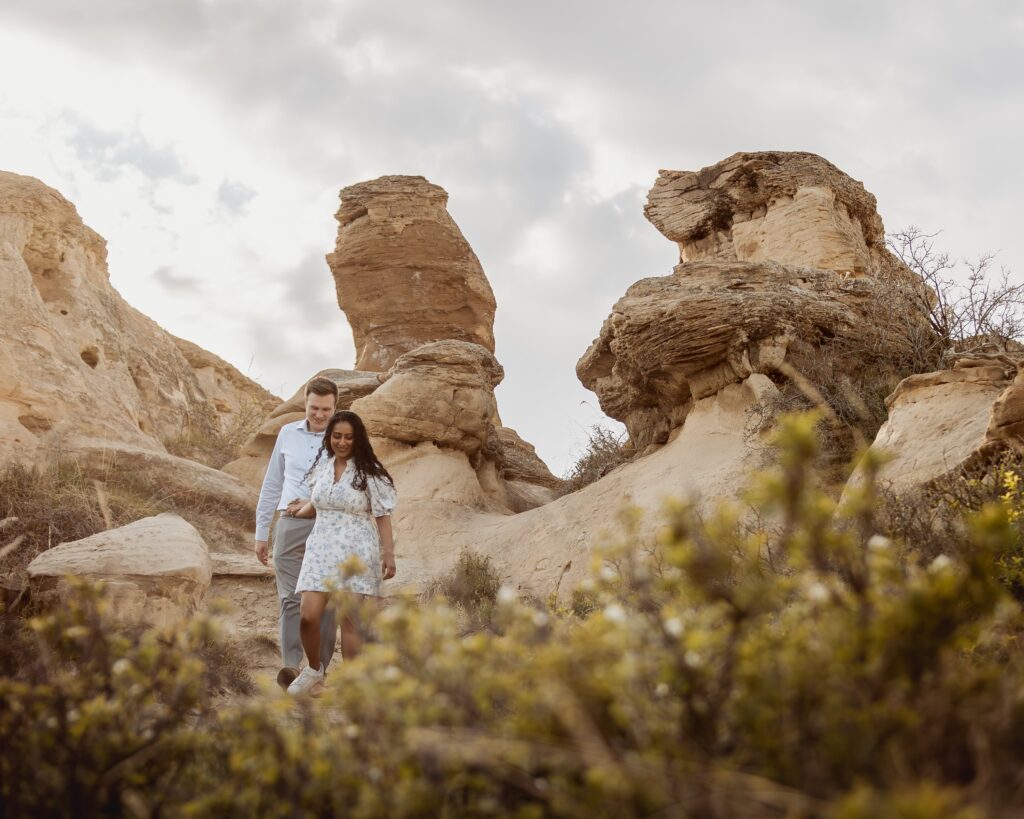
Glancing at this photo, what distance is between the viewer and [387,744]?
167 centimetres

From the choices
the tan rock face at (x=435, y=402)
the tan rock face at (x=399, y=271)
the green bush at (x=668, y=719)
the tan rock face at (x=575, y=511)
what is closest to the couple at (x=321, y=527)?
the green bush at (x=668, y=719)

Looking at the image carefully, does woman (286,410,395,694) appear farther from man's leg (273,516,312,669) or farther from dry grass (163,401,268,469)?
dry grass (163,401,268,469)

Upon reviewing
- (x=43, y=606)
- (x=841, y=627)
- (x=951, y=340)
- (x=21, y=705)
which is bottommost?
(x=841, y=627)

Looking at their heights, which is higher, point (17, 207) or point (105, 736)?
point (17, 207)

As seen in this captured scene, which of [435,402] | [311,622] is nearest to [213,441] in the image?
[435,402]

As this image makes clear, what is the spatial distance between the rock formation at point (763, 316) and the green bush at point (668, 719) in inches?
297

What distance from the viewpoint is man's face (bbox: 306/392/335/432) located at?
5859mm

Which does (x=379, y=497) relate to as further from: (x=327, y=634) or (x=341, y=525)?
(x=327, y=634)

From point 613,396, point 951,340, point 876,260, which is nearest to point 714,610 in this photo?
point 951,340

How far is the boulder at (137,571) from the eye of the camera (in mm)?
5625

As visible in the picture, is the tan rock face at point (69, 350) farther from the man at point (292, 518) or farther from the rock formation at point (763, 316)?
the rock formation at point (763, 316)

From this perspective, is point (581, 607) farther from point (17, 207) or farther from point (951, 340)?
point (17, 207)

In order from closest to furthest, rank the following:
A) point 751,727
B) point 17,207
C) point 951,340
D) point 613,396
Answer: point 751,727
point 951,340
point 613,396
point 17,207

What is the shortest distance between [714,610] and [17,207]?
15.8 meters
